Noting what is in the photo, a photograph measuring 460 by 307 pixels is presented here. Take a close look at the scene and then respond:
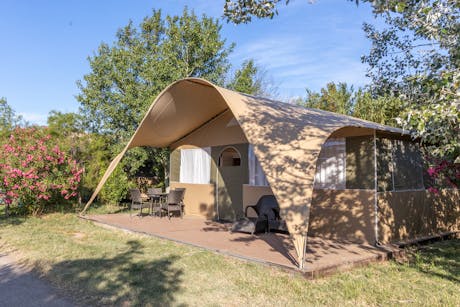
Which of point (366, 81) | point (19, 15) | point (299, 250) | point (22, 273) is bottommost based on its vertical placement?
point (22, 273)

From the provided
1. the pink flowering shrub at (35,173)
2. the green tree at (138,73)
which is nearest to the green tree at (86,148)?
the green tree at (138,73)

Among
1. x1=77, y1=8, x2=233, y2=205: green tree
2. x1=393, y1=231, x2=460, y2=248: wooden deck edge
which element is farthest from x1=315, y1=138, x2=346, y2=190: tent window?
x1=77, y1=8, x2=233, y2=205: green tree

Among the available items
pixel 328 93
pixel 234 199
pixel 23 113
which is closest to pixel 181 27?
pixel 234 199

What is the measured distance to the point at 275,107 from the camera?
766 cm

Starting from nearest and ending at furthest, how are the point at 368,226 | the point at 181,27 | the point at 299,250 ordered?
the point at 299,250
the point at 368,226
the point at 181,27

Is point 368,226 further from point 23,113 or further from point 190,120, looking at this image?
point 23,113

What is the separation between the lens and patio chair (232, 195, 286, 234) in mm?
8102

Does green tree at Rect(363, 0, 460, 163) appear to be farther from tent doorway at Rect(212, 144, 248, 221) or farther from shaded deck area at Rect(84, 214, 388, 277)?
tent doorway at Rect(212, 144, 248, 221)

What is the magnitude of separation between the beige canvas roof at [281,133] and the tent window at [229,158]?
1.86m

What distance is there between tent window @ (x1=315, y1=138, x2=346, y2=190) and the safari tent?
0.02 metres

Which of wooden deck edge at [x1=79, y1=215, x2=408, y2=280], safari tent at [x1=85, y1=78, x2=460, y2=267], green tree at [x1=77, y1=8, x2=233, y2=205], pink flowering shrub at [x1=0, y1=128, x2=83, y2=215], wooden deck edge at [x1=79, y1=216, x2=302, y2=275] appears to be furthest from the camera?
green tree at [x1=77, y1=8, x2=233, y2=205]

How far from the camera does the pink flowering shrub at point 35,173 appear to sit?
10.7 m

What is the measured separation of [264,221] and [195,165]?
4.08 metres

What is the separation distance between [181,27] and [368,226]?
10.1 meters
